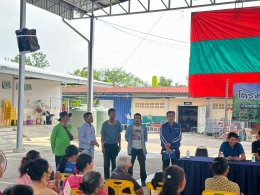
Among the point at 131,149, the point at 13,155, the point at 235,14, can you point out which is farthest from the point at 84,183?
the point at 13,155

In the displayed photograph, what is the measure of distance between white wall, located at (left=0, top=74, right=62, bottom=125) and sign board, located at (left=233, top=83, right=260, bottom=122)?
13.5 meters

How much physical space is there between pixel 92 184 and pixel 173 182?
65 cm

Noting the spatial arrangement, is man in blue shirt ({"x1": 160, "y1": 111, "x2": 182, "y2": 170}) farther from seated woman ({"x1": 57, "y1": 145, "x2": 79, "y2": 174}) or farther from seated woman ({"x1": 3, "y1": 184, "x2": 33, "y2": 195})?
seated woman ({"x1": 3, "y1": 184, "x2": 33, "y2": 195})

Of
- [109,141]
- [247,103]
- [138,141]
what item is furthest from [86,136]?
Result: [247,103]

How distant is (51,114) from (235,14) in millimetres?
14803

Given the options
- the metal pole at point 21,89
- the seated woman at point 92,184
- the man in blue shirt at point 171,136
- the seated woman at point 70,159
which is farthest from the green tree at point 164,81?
the seated woman at point 92,184

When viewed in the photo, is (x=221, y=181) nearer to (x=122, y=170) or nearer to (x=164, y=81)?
(x=122, y=170)

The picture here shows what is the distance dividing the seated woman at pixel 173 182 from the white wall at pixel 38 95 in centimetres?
1650

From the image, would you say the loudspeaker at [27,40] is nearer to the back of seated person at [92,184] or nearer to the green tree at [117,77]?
the back of seated person at [92,184]

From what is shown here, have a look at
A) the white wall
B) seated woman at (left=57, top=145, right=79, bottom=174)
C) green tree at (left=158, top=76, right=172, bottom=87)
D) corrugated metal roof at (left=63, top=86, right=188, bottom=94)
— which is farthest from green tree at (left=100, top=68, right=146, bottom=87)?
seated woman at (left=57, top=145, right=79, bottom=174)

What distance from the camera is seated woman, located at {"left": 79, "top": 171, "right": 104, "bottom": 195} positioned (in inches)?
121

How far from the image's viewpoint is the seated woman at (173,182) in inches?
121

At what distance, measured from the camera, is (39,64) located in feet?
156

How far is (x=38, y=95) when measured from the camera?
21109 millimetres
